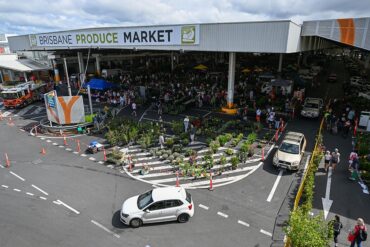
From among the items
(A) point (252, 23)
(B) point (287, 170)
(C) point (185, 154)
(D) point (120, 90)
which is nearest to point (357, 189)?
(B) point (287, 170)

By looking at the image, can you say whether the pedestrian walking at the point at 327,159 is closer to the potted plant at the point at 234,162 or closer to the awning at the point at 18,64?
the potted plant at the point at 234,162

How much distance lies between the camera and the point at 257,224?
11.2m

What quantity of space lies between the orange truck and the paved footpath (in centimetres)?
3358

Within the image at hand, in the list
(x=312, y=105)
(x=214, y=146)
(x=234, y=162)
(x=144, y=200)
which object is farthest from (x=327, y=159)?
(x=312, y=105)

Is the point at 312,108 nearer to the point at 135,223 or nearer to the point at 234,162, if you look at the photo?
the point at 234,162

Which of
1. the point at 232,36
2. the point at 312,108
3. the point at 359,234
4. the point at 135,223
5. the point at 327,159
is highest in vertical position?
the point at 232,36

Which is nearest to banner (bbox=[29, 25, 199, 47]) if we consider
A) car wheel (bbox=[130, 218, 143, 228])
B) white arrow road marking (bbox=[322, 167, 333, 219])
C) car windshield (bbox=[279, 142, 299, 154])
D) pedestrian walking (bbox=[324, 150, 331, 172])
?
car windshield (bbox=[279, 142, 299, 154])

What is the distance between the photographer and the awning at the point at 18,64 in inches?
1699

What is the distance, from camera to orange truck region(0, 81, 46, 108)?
31.6 metres

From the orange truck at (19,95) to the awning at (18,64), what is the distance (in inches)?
447

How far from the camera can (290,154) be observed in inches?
624

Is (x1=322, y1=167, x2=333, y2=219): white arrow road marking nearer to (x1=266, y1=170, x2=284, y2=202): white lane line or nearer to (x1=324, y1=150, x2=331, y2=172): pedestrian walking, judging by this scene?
(x1=324, y1=150, x2=331, y2=172): pedestrian walking

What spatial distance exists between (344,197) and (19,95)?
35339 mm

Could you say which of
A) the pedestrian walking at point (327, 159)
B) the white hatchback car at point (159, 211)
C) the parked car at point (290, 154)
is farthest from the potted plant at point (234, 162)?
the white hatchback car at point (159, 211)
